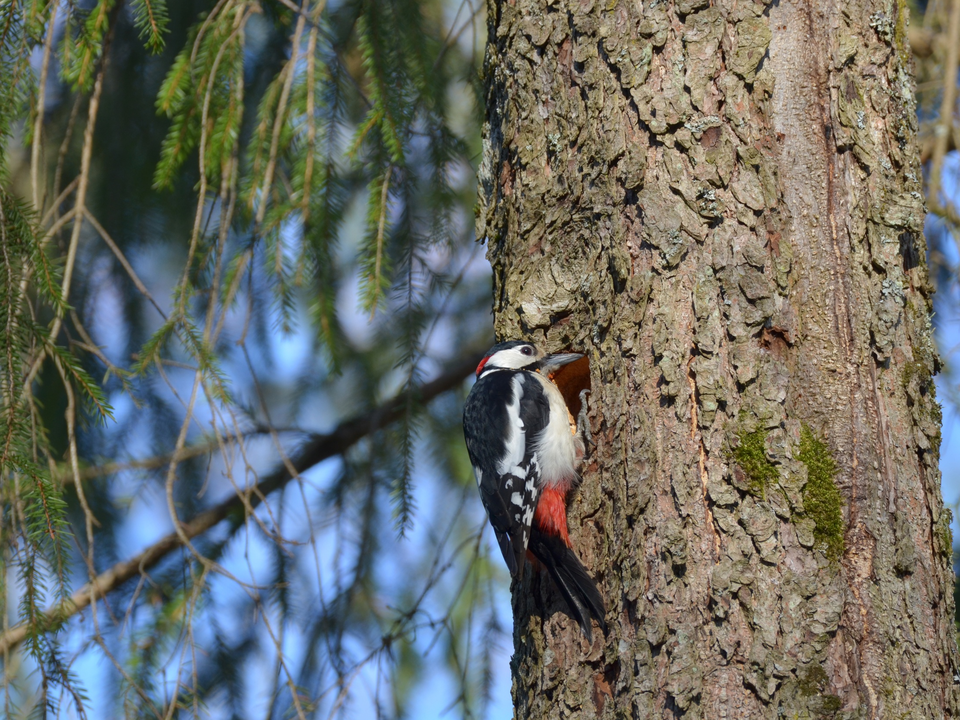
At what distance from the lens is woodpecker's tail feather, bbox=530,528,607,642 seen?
210cm

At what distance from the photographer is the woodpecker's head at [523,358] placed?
2.63 meters

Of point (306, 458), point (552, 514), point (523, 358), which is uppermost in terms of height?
point (306, 458)

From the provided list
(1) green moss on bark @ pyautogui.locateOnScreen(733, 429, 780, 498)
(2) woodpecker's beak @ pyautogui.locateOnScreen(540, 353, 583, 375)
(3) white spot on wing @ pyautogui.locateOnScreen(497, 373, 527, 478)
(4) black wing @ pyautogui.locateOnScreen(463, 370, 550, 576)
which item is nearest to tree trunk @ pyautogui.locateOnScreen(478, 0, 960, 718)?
(1) green moss on bark @ pyautogui.locateOnScreen(733, 429, 780, 498)

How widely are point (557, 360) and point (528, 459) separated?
0.38 m

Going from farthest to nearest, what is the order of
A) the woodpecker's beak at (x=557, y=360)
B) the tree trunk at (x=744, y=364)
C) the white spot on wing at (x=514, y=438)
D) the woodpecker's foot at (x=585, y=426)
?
the white spot on wing at (x=514, y=438) < the woodpecker's beak at (x=557, y=360) < the woodpecker's foot at (x=585, y=426) < the tree trunk at (x=744, y=364)

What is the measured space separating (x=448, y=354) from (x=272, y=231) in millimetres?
1361

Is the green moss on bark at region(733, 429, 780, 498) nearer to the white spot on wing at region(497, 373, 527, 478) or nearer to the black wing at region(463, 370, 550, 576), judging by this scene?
the black wing at region(463, 370, 550, 576)

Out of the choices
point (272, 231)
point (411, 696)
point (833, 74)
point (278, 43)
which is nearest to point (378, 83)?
point (272, 231)

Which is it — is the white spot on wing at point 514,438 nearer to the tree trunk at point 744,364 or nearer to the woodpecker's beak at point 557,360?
the woodpecker's beak at point 557,360

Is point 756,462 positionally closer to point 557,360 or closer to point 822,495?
point 822,495

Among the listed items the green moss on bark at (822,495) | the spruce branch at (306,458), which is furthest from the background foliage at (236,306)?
the green moss on bark at (822,495)

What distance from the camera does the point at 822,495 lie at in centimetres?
190

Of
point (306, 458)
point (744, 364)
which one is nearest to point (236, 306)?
point (306, 458)

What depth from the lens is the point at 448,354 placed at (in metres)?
4.05
